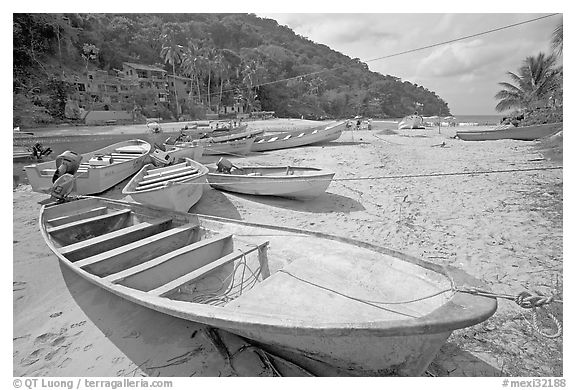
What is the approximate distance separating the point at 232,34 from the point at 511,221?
97.7 m

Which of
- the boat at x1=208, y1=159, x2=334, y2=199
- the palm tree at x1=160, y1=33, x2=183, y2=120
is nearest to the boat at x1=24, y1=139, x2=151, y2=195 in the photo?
the boat at x1=208, y1=159, x2=334, y2=199

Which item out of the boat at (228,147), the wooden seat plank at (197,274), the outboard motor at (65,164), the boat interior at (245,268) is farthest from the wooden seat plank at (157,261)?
the boat at (228,147)

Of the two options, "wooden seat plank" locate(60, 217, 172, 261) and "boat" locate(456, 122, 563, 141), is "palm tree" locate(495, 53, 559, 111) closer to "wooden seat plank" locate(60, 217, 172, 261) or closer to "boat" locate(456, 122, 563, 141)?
"boat" locate(456, 122, 563, 141)

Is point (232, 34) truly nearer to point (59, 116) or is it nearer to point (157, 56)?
point (157, 56)

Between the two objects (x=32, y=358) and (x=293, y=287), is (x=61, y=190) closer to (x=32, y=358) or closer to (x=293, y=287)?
(x=32, y=358)

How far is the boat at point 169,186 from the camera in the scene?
579 cm

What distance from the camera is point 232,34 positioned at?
8875cm

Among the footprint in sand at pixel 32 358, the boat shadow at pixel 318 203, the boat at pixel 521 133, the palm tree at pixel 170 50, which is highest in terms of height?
the palm tree at pixel 170 50

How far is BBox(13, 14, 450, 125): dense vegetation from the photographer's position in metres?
37.3

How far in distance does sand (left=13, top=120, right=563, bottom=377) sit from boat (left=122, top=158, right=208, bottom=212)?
38.8 inches

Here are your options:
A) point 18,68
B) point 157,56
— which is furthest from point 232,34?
point 18,68

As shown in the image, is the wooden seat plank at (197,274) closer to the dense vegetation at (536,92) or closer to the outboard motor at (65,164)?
the outboard motor at (65,164)

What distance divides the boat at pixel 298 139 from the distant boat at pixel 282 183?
9021 mm

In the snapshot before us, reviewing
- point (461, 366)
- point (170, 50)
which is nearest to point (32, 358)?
point (461, 366)
